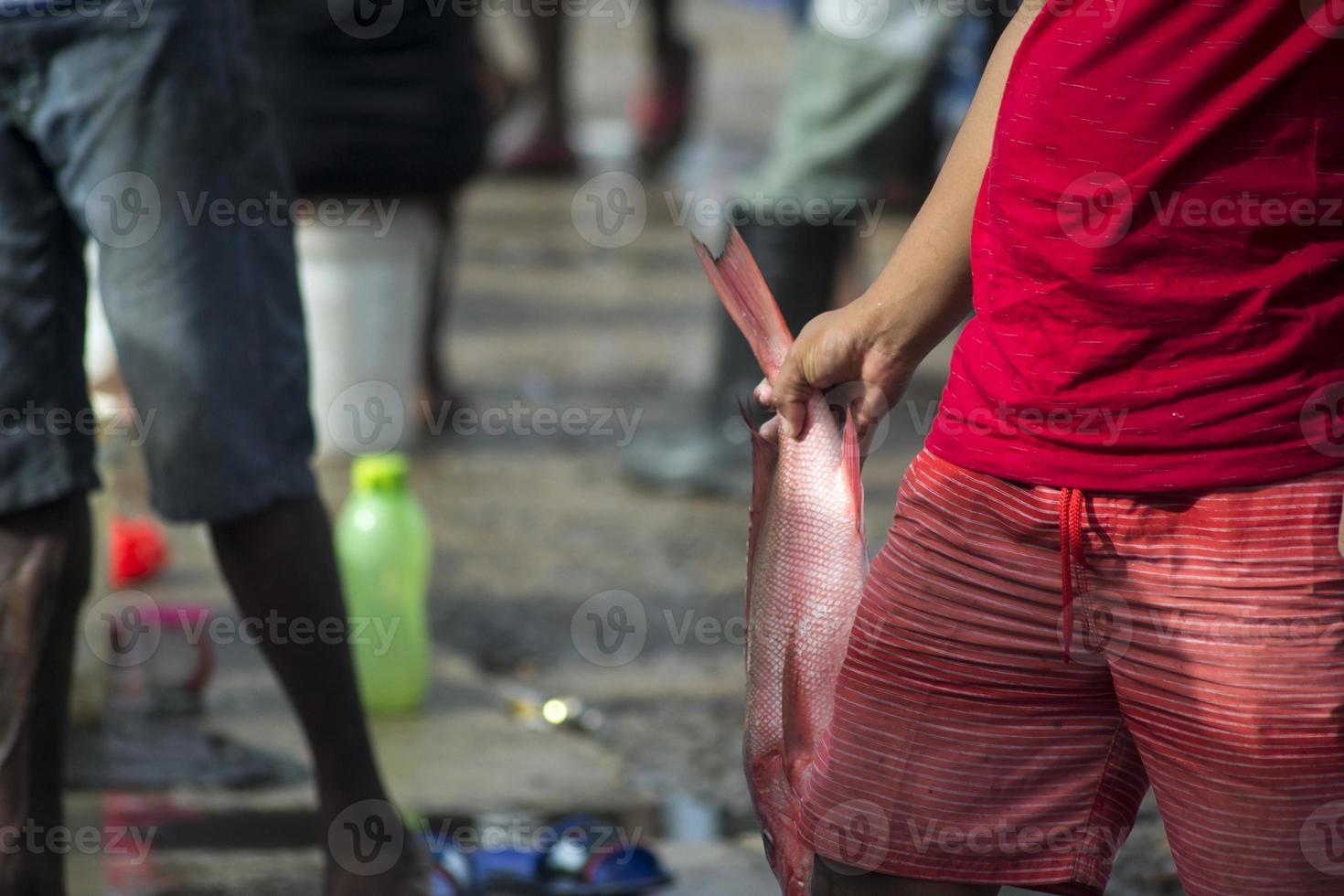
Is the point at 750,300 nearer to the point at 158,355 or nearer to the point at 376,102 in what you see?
the point at 158,355

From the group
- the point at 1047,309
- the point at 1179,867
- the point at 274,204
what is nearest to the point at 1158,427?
the point at 1047,309

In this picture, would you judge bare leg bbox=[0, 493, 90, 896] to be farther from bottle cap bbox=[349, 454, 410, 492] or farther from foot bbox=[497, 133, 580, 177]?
foot bbox=[497, 133, 580, 177]

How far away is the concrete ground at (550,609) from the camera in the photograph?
3.00 meters

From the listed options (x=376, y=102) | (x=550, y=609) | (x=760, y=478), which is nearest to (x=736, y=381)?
(x=550, y=609)

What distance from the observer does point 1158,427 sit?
1.54 m

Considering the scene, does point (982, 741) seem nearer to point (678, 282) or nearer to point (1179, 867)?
point (1179, 867)

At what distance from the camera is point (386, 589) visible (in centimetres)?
350

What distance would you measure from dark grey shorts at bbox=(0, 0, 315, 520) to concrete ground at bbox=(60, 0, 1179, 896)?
0.75 m

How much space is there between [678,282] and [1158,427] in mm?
6090

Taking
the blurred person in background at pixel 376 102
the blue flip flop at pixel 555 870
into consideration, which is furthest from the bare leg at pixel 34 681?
the blurred person in background at pixel 376 102

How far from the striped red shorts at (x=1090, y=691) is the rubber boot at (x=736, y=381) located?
2900 mm

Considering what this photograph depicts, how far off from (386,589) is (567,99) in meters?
6.28

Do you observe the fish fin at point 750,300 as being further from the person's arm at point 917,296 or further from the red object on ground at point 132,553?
the red object on ground at point 132,553

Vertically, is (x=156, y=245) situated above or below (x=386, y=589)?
above
